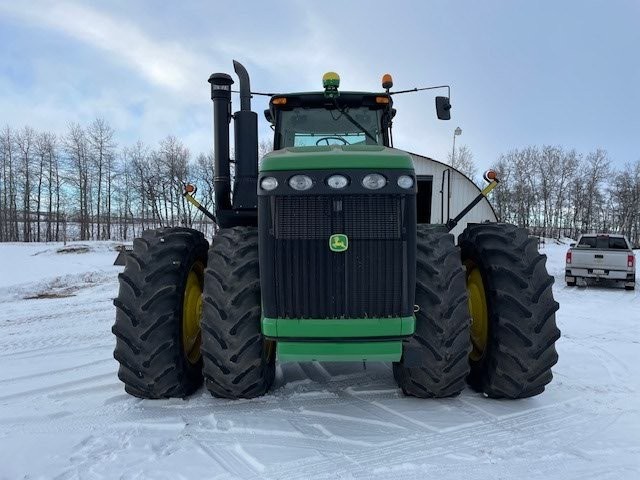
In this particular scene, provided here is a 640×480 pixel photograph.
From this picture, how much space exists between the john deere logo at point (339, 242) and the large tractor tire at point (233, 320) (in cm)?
68

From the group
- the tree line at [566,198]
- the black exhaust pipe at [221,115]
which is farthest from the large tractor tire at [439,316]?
the tree line at [566,198]

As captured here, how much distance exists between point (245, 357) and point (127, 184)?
4916 cm

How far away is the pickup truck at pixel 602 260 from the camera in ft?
39.5

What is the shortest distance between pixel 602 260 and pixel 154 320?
13.3 metres

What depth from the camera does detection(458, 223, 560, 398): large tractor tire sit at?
3.11m

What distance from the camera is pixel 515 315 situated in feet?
10.3

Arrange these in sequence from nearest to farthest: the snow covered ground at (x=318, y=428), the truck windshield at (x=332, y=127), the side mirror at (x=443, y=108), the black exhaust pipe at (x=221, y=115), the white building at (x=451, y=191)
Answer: the snow covered ground at (x=318, y=428) → the black exhaust pipe at (x=221, y=115) → the truck windshield at (x=332, y=127) → the side mirror at (x=443, y=108) → the white building at (x=451, y=191)

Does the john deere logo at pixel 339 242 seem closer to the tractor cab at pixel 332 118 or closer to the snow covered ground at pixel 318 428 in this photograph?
the snow covered ground at pixel 318 428

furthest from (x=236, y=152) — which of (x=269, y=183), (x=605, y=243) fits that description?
(x=605, y=243)

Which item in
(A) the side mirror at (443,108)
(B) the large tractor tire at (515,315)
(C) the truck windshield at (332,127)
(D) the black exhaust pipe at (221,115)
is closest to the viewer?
(B) the large tractor tire at (515,315)

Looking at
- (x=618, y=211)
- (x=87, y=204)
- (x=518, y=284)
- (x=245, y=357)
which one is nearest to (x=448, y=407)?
(x=518, y=284)

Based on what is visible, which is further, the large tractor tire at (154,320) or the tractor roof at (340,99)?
the tractor roof at (340,99)

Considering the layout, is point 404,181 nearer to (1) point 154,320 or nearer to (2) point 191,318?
(1) point 154,320

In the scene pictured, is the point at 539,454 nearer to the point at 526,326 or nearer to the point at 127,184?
the point at 526,326
